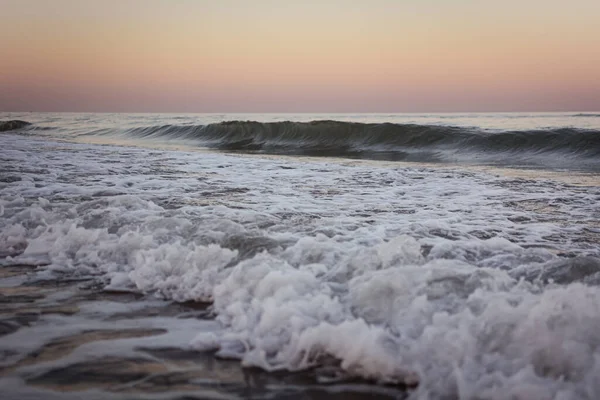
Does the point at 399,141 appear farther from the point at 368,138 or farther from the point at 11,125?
the point at 11,125

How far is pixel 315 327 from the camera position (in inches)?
75.5

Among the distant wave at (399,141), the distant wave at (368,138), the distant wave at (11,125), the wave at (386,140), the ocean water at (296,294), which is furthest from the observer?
the distant wave at (11,125)

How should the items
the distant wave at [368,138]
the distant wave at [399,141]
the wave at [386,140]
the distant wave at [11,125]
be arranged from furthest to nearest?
the distant wave at [11,125] < the distant wave at [368,138] < the wave at [386,140] < the distant wave at [399,141]

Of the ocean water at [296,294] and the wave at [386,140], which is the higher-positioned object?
the wave at [386,140]

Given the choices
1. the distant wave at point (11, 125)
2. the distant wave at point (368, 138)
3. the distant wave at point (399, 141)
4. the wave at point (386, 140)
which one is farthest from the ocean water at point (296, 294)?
the distant wave at point (11, 125)

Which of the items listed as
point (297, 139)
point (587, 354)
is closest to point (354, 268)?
point (587, 354)

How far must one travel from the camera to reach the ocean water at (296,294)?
1.66 metres

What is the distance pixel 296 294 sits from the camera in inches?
88.1

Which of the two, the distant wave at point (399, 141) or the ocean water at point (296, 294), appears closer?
the ocean water at point (296, 294)

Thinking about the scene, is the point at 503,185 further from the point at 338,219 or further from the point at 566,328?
the point at 566,328

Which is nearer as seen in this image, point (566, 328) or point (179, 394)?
point (179, 394)

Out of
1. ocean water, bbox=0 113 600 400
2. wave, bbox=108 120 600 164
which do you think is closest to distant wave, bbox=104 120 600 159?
wave, bbox=108 120 600 164

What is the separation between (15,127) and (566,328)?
111ft

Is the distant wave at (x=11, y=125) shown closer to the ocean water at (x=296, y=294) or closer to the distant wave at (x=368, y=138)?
the distant wave at (x=368, y=138)
